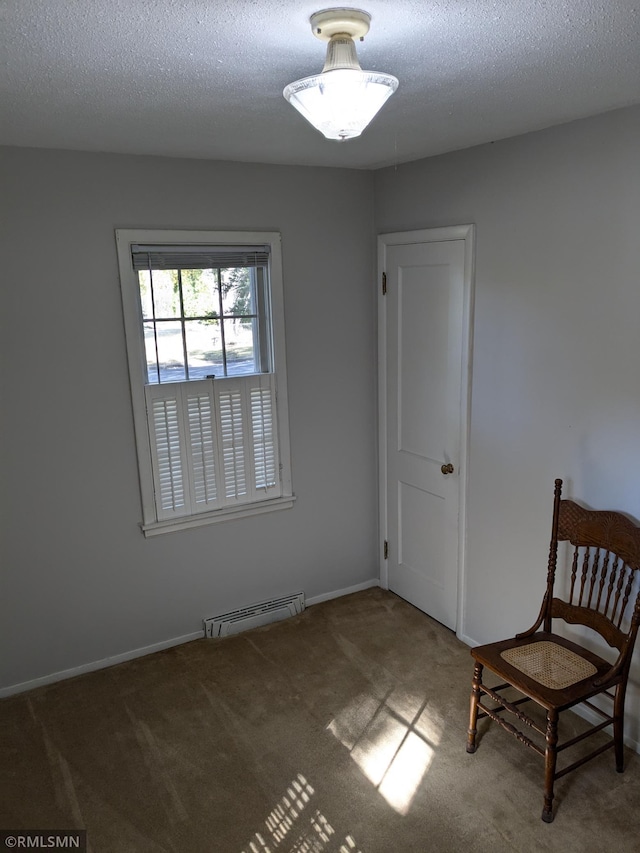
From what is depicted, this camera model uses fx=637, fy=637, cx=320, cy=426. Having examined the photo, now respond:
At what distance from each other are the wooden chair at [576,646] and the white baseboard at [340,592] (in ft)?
4.16

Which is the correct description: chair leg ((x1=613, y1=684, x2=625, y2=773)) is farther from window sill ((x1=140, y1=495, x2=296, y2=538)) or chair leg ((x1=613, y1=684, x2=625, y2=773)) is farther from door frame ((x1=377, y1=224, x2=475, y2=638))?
window sill ((x1=140, y1=495, x2=296, y2=538))

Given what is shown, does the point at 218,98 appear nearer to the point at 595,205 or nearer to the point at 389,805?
the point at 595,205

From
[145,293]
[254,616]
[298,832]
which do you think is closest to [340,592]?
[254,616]

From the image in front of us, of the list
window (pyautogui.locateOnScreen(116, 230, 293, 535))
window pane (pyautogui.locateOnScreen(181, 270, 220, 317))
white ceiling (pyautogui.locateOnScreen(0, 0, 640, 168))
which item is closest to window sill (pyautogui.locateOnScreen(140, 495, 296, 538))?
window (pyautogui.locateOnScreen(116, 230, 293, 535))

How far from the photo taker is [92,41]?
147cm

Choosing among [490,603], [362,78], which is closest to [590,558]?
[490,603]

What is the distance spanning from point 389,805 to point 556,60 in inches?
96.2

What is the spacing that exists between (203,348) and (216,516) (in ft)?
2.87

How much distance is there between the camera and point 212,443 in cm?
325

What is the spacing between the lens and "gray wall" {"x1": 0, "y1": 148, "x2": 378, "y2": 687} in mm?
2766

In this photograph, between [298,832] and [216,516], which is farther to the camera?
[216,516]

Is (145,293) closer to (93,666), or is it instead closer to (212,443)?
(212,443)

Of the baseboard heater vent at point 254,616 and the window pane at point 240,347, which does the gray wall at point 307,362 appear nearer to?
the baseboard heater vent at point 254,616

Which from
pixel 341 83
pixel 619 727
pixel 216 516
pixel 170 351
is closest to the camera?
pixel 341 83
